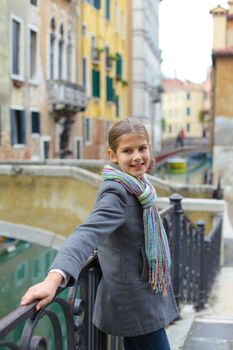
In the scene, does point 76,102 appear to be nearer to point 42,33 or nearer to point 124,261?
point 42,33

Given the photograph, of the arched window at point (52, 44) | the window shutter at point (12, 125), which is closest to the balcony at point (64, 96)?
the arched window at point (52, 44)

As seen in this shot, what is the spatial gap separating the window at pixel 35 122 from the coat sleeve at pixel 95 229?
16790 mm

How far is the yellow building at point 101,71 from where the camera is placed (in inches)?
987

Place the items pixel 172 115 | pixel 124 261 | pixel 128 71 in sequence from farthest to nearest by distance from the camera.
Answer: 1. pixel 172 115
2. pixel 128 71
3. pixel 124 261

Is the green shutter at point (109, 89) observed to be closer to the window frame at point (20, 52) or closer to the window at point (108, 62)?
the window at point (108, 62)

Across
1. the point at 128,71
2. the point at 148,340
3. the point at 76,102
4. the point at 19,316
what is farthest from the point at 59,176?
the point at 128,71

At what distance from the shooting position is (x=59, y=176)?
11.1m

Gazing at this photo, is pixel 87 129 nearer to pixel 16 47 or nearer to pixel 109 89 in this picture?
pixel 109 89

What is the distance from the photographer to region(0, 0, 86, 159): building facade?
1641 cm

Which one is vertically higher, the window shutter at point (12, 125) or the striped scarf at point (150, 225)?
the window shutter at point (12, 125)

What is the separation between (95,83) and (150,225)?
81.5 ft

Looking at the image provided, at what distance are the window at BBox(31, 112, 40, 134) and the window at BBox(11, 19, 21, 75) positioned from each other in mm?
1920

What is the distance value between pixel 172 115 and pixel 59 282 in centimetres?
8811

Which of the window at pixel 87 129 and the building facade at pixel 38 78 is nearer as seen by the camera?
the building facade at pixel 38 78
